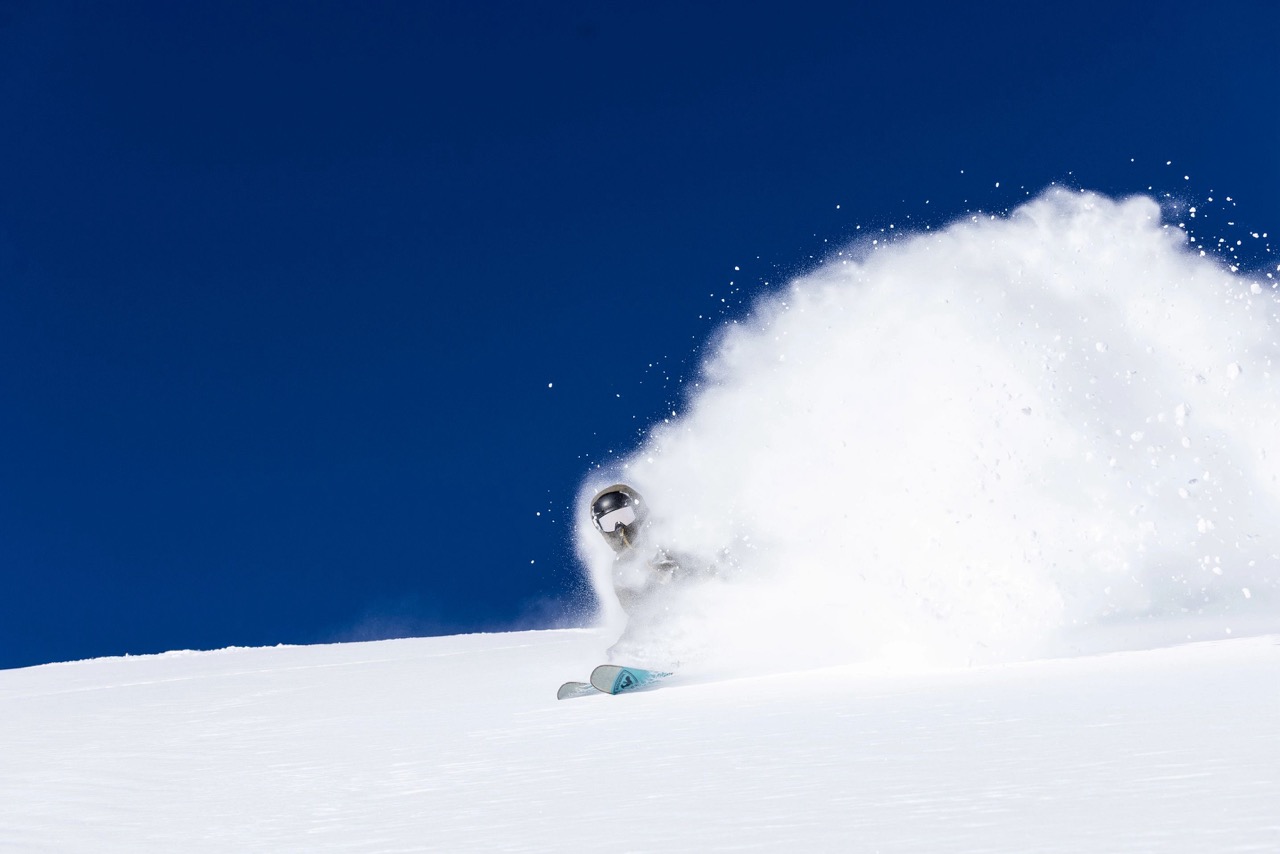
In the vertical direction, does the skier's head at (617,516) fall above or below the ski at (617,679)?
above

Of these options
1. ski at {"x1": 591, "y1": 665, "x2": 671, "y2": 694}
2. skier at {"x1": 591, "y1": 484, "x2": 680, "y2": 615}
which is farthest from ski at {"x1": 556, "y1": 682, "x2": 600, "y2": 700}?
skier at {"x1": 591, "y1": 484, "x2": 680, "y2": 615}

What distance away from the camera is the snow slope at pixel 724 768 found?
2.81 metres

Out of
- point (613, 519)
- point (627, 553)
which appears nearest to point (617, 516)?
point (613, 519)

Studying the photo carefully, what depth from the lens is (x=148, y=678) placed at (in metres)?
12.8

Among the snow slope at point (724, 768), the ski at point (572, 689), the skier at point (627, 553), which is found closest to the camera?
the snow slope at point (724, 768)

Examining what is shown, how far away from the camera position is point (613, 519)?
9.16 metres

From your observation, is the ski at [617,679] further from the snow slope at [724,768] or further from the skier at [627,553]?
the skier at [627,553]

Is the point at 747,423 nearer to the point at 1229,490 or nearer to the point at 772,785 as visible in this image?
the point at 1229,490

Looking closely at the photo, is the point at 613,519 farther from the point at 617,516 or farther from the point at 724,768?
the point at 724,768

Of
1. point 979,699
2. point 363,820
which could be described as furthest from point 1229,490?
point 363,820

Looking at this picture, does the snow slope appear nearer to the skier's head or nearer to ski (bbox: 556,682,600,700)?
ski (bbox: 556,682,600,700)

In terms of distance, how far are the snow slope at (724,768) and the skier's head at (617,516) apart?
5.33 feet

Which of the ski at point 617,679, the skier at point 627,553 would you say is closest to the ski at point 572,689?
the ski at point 617,679

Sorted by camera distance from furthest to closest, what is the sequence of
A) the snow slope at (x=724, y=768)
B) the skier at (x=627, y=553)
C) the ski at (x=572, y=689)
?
the skier at (x=627, y=553) < the ski at (x=572, y=689) < the snow slope at (x=724, y=768)
